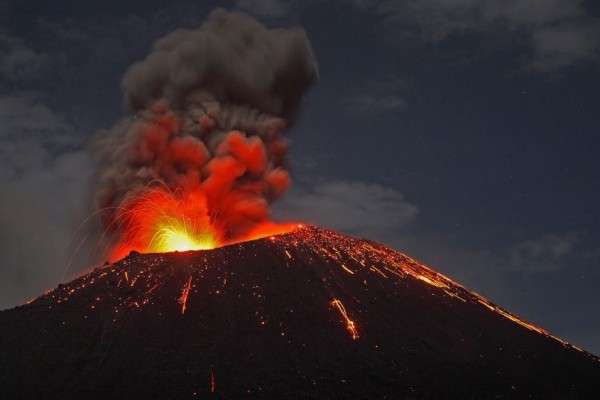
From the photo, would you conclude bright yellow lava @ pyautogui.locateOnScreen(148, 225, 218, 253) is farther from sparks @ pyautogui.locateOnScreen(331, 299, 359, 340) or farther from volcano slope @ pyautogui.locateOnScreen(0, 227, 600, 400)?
sparks @ pyautogui.locateOnScreen(331, 299, 359, 340)

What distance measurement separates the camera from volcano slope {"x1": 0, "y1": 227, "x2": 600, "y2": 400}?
A: 24.5 metres

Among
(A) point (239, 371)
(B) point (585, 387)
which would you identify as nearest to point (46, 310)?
(A) point (239, 371)

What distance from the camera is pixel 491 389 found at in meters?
26.1

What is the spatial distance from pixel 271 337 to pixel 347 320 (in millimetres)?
3756

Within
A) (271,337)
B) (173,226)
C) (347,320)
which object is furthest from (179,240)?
(271,337)

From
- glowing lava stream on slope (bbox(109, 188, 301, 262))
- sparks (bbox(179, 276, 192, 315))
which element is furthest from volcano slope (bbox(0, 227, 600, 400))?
glowing lava stream on slope (bbox(109, 188, 301, 262))

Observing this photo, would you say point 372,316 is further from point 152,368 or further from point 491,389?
point 152,368

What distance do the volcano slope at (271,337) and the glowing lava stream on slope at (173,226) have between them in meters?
5.53

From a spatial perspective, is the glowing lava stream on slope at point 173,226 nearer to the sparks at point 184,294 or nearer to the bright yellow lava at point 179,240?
the bright yellow lava at point 179,240

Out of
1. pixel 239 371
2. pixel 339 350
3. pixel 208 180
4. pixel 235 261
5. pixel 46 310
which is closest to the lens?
pixel 239 371

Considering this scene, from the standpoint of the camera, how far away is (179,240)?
40.1 metres

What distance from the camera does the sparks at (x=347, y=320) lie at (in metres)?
28.1

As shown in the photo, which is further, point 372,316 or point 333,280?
point 333,280

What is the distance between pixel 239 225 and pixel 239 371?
16.9 m
